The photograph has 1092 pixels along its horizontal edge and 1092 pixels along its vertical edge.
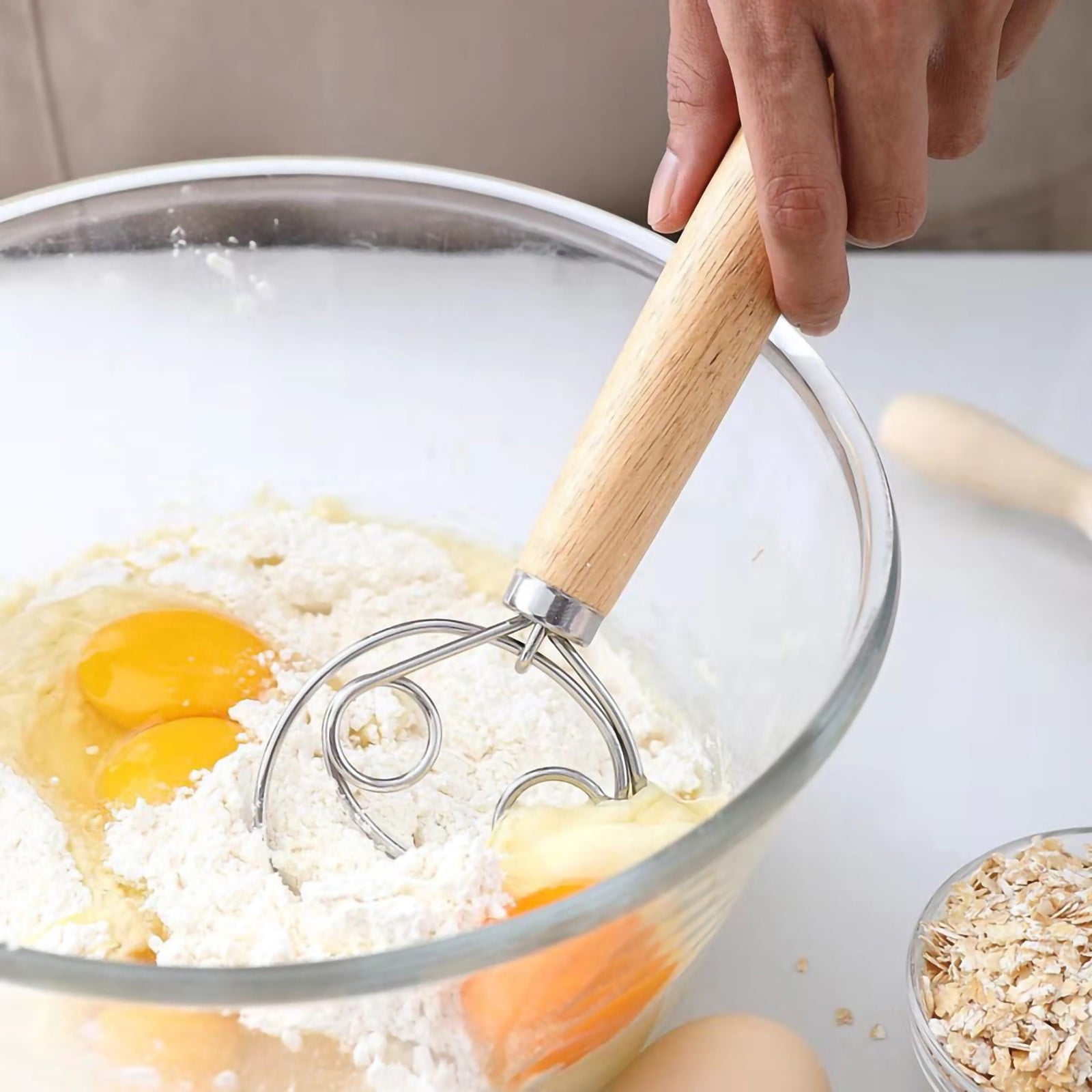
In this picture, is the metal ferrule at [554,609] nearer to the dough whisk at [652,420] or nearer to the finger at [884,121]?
the dough whisk at [652,420]

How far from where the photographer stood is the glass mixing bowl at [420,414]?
657 millimetres

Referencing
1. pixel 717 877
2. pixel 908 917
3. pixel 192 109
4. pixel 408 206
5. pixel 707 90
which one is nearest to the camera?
pixel 717 877

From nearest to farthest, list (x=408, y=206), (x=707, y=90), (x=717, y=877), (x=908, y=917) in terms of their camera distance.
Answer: (x=717, y=877), (x=707, y=90), (x=908, y=917), (x=408, y=206)

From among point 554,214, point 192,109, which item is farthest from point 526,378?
point 192,109

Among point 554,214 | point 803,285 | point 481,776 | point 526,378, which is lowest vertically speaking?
point 481,776

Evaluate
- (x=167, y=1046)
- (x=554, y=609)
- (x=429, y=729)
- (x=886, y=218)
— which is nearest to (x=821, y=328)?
(x=886, y=218)

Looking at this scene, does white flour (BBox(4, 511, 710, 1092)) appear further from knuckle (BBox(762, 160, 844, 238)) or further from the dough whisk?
knuckle (BBox(762, 160, 844, 238))

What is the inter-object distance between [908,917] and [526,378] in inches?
17.4

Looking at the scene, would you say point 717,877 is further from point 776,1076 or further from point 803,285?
point 803,285

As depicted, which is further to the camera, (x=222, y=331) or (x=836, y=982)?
(x=222, y=331)

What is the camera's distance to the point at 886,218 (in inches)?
23.9

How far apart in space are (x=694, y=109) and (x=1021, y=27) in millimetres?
176

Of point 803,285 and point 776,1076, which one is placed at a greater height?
point 803,285

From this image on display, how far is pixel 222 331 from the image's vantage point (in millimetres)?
980
